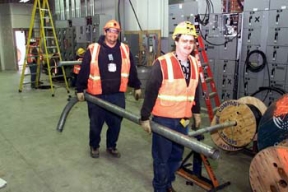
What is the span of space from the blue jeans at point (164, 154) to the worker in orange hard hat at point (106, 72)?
1060 millimetres

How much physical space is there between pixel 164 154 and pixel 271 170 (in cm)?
81

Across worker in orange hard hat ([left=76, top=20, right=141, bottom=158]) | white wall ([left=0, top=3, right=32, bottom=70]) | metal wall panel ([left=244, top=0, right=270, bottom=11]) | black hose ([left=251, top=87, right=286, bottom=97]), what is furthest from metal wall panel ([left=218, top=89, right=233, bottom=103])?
white wall ([left=0, top=3, right=32, bottom=70])

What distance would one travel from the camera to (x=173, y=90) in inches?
84.6

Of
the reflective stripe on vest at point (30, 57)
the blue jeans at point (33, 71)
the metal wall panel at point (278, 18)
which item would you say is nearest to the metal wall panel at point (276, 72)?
Result: the metal wall panel at point (278, 18)

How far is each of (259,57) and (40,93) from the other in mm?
5454

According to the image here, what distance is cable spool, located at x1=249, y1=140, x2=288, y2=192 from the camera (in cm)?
190

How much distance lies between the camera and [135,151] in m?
3.65

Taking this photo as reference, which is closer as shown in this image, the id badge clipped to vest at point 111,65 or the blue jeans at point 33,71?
the id badge clipped to vest at point 111,65

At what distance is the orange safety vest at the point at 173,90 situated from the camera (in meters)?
2.13

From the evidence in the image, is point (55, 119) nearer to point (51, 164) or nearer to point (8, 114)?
point (8, 114)

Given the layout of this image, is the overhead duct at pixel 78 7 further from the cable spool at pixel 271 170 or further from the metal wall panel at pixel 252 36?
the cable spool at pixel 271 170

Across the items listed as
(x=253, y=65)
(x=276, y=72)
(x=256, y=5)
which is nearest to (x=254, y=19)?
(x=256, y=5)

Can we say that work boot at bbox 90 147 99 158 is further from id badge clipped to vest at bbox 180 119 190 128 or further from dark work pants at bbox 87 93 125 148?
id badge clipped to vest at bbox 180 119 190 128

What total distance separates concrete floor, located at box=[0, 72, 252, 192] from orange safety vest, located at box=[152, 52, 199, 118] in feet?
3.17
